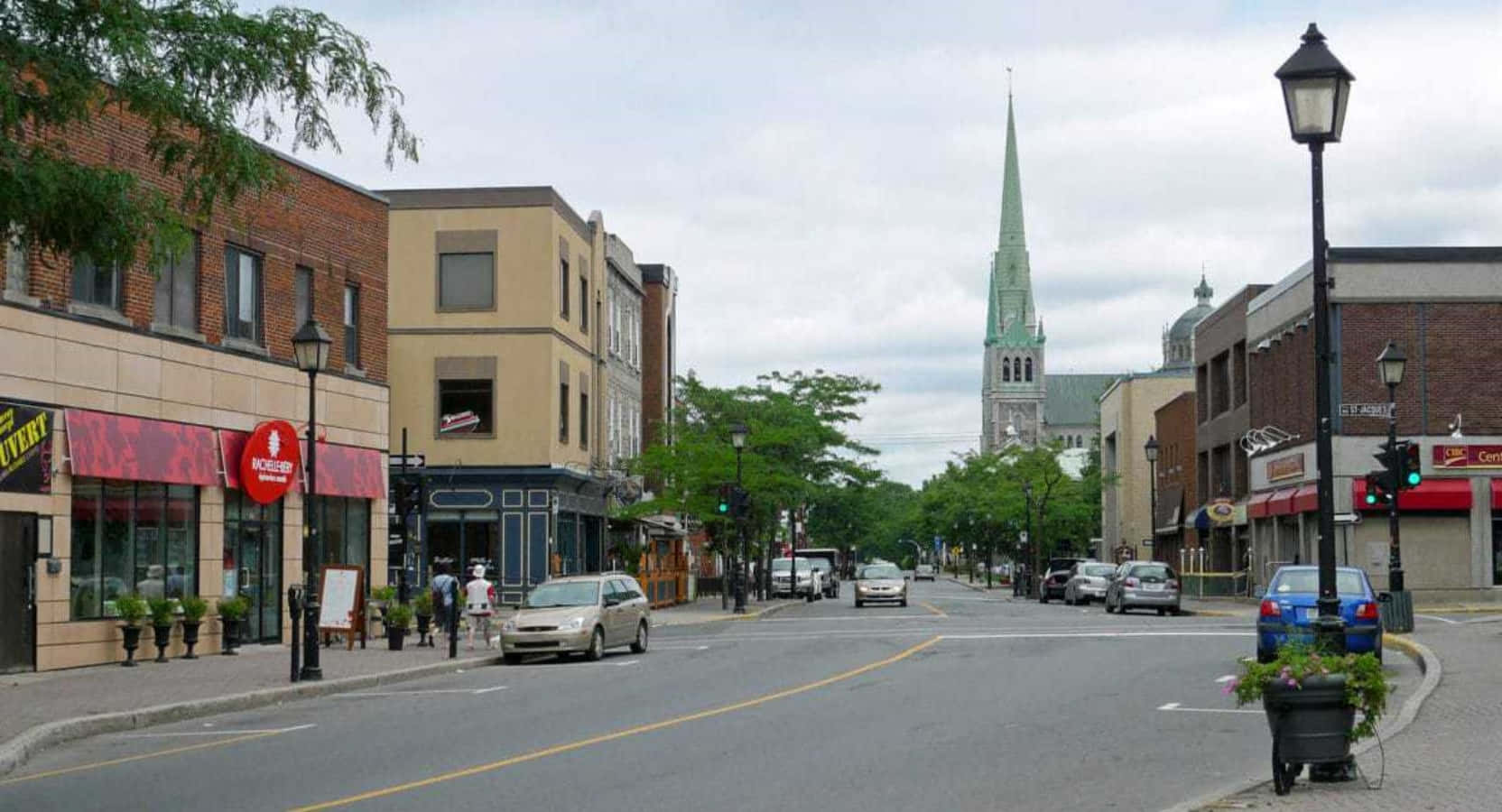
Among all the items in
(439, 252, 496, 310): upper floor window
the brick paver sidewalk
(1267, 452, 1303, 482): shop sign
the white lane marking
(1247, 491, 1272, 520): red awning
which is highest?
(439, 252, 496, 310): upper floor window

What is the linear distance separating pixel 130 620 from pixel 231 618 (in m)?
2.78

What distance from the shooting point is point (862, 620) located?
154 ft

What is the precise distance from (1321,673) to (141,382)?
73.6 ft

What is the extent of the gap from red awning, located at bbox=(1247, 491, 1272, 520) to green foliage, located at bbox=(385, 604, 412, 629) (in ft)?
120

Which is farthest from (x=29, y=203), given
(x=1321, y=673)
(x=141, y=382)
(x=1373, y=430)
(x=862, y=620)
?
(x=1373, y=430)

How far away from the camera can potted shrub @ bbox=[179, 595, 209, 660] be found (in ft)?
98.6

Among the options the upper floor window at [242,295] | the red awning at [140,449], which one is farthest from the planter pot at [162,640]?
the upper floor window at [242,295]

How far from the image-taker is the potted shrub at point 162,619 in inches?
1148

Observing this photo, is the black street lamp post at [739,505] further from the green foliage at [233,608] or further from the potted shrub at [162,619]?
the potted shrub at [162,619]

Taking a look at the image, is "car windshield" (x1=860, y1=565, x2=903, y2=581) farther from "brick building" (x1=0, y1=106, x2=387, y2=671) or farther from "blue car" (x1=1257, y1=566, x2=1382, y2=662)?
"blue car" (x1=1257, y1=566, x2=1382, y2=662)

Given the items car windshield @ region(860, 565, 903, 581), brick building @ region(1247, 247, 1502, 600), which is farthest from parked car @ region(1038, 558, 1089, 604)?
brick building @ region(1247, 247, 1502, 600)

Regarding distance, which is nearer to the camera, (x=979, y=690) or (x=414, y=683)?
→ (x=979, y=690)

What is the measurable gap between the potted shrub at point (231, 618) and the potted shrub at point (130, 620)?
244 cm

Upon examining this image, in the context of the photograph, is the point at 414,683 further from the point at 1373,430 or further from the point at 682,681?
the point at 1373,430
